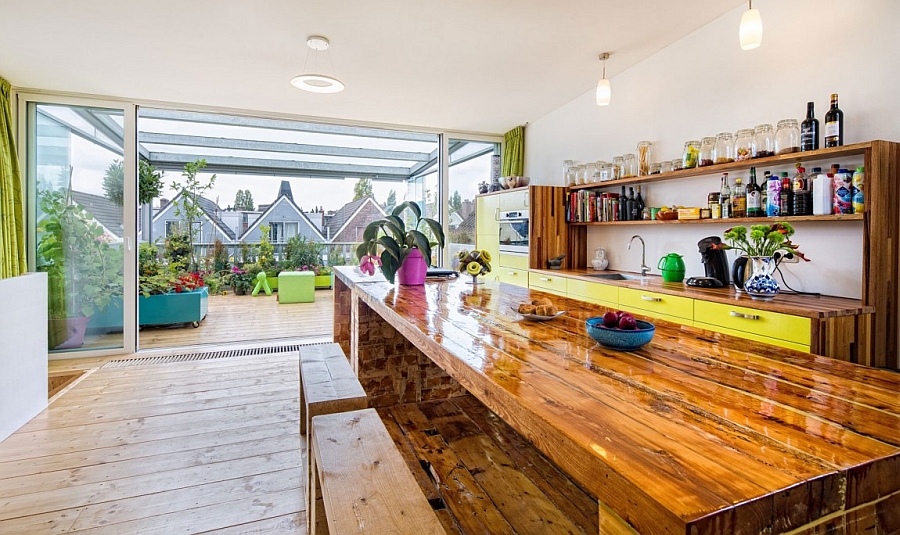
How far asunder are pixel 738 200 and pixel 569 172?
1767 mm

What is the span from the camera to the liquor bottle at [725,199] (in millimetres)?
2713

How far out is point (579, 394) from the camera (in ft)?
2.68

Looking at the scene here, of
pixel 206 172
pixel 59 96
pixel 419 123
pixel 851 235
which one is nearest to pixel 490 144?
pixel 419 123

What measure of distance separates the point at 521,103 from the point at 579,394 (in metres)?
4.10

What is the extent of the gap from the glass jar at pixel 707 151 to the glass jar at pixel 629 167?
665 millimetres

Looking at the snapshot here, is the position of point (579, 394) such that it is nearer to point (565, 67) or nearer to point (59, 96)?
point (565, 67)

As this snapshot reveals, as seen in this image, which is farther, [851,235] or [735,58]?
[735,58]

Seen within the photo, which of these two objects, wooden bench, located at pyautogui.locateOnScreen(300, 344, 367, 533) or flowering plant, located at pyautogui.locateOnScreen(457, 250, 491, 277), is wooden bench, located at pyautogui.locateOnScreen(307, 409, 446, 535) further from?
flowering plant, located at pyautogui.locateOnScreen(457, 250, 491, 277)

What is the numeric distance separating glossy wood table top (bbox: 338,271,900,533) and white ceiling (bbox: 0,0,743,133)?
2.31 metres

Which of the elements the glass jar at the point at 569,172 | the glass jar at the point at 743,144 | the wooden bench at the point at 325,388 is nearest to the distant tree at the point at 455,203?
the glass jar at the point at 569,172

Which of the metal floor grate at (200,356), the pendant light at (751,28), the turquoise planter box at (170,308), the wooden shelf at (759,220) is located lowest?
the metal floor grate at (200,356)

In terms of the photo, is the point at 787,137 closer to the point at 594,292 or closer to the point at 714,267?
the point at 714,267

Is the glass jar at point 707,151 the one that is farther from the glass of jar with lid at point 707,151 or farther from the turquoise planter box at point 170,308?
the turquoise planter box at point 170,308

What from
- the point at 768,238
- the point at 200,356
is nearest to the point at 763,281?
the point at 768,238
